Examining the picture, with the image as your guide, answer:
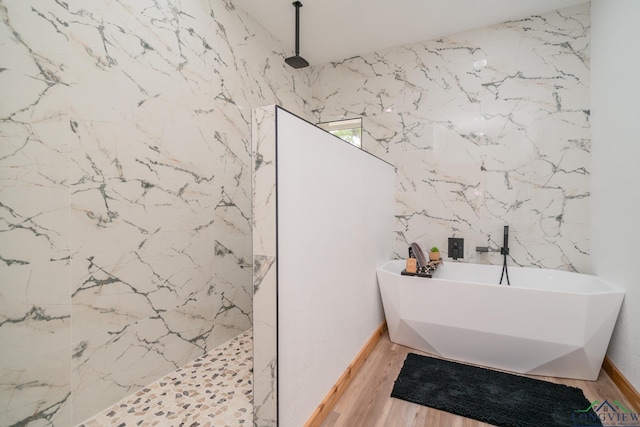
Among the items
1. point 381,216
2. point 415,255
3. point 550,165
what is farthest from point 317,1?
point 550,165

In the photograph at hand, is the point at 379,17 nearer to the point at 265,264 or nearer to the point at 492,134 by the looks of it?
the point at 492,134

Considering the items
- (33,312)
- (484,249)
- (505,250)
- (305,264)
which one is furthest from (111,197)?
(505,250)

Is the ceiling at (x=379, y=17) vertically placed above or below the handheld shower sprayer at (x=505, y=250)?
above

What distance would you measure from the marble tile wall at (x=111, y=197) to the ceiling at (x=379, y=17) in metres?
0.51

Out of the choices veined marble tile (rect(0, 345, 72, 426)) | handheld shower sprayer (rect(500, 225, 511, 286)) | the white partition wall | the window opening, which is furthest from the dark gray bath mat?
the window opening

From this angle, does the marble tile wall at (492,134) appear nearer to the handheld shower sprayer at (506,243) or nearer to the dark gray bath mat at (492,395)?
the handheld shower sprayer at (506,243)

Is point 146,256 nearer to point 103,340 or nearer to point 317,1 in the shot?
point 103,340

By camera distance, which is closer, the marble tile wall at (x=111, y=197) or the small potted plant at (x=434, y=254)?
the marble tile wall at (x=111, y=197)

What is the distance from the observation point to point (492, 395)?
1803mm

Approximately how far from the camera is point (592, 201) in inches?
95.4

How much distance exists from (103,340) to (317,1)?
297 centimetres

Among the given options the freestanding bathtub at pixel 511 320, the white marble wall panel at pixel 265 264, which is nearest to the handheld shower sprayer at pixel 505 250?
the freestanding bathtub at pixel 511 320

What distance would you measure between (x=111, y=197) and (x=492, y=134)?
10.6 ft

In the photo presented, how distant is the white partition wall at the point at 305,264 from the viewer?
1238 millimetres
